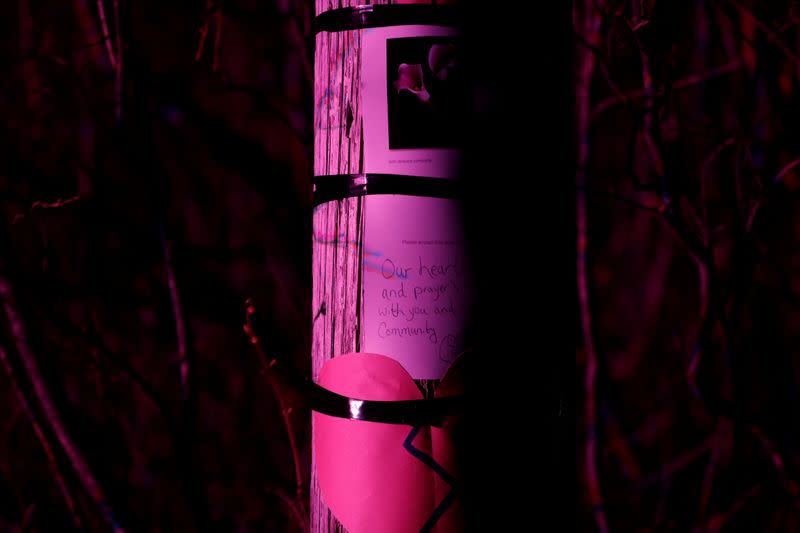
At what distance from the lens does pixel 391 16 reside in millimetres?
766

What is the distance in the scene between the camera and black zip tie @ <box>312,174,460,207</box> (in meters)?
0.75

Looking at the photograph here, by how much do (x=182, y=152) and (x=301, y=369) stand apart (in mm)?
909

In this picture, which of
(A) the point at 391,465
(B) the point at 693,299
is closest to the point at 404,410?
(A) the point at 391,465

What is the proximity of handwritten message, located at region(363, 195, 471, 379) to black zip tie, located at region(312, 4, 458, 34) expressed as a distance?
225 mm

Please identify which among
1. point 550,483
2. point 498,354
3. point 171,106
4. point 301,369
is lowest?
point 301,369

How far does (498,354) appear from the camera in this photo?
2.54ft

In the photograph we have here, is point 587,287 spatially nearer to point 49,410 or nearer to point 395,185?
point 395,185

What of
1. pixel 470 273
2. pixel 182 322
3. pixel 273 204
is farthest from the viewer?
pixel 273 204

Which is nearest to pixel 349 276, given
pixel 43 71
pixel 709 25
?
pixel 43 71

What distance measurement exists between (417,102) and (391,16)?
12 cm

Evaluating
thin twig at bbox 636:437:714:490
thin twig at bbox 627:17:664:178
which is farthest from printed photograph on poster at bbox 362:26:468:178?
thin twig at bbox 636:437:714:490

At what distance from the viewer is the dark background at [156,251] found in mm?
1903

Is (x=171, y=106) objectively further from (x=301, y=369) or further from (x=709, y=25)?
(x=709, y=25)

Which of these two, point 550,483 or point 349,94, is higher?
point 349,94
